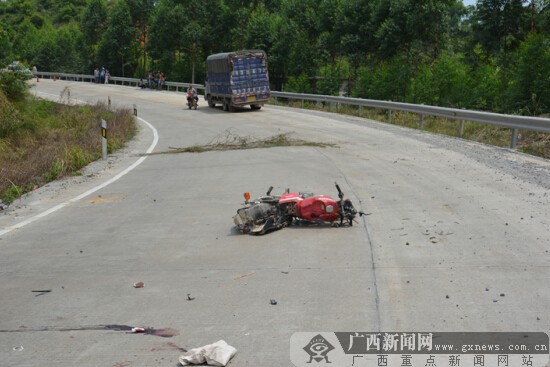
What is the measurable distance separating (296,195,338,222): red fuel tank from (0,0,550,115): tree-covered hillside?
16.9 metres

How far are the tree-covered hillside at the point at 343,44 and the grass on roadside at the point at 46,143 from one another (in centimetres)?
416

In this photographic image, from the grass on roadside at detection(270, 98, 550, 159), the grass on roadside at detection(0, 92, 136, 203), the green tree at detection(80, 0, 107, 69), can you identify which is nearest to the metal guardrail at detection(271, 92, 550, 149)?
the grass on roadside at detection(270, 98, 550, 159)

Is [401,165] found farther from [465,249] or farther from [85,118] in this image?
[85,118]

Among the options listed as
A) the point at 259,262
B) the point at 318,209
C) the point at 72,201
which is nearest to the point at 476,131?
the point at 318,209

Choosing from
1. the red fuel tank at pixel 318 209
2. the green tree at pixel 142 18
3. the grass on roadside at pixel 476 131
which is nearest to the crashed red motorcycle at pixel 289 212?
the red fuel tank at pixel 318 209

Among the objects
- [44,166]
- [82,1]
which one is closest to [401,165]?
[44,166]

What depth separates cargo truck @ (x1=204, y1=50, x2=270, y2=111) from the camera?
3244 cm

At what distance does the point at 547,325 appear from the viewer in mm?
4957

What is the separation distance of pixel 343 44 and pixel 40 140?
90.1 feet

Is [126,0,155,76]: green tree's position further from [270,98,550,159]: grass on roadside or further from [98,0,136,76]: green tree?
[270,98,550,159]: grass on roadside

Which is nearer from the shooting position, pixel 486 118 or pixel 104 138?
pixel 104 138

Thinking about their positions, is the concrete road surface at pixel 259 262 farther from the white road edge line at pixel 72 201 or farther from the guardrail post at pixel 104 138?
the guardrail post at pixel 104 138

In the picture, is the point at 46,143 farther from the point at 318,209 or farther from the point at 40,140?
the point at 318,209

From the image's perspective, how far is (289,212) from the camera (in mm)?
8633
